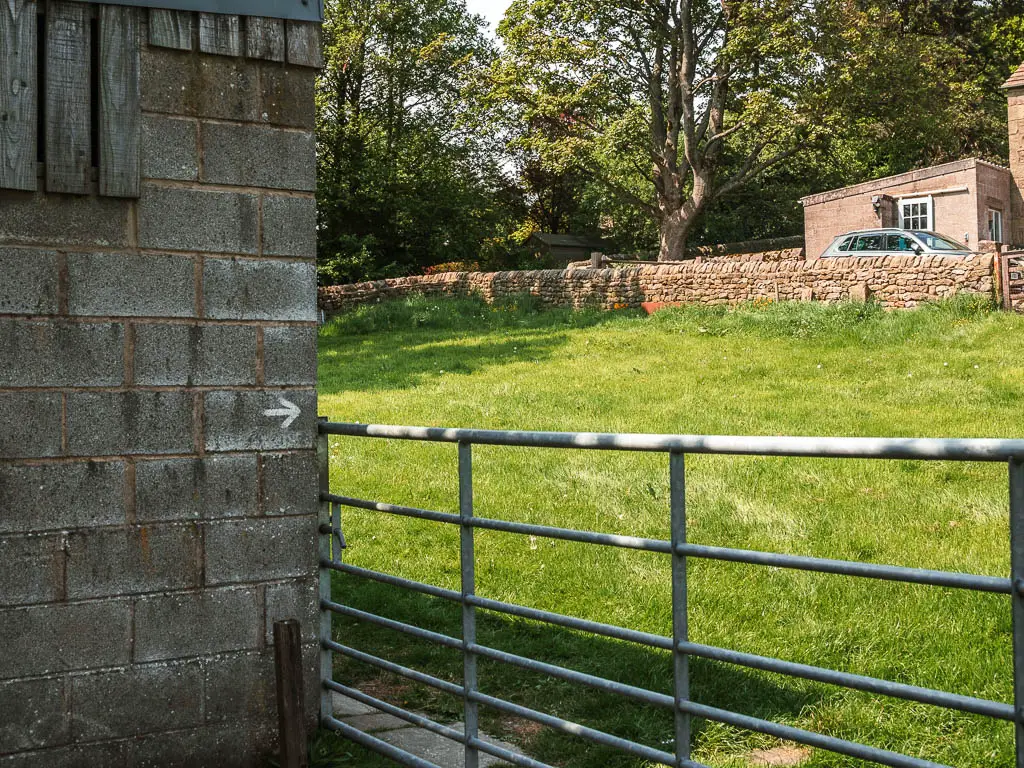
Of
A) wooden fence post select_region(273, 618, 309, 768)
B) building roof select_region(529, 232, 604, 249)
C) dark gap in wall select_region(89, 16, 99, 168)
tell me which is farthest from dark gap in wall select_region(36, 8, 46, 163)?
building roof select_region(529, 232, 604, 249)

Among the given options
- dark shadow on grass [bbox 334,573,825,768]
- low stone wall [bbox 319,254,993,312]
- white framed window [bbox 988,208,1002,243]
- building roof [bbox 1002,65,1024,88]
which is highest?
building roof [bbox 1002,65,1024,88]

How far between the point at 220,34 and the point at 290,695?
2637mm

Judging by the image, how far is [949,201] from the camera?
27.3 m

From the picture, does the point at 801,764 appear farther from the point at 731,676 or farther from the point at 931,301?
the point at 931,301

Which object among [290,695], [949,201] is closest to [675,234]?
[949,201]

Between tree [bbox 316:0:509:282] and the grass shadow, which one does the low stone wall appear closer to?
the grass shadow

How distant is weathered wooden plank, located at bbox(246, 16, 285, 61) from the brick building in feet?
79.5

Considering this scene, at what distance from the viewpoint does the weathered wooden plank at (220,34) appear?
14.4 ft

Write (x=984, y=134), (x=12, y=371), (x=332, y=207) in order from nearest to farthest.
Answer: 1. (x=12, y=371)
2. (x=332, y=207)
3. (x=984, y=134)

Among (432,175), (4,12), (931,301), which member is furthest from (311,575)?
(432,175)

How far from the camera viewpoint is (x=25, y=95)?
4098mm

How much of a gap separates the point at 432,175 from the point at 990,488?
88.6 feet

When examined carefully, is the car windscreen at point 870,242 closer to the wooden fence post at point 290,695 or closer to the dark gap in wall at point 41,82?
the wooden fence post at point 290,695

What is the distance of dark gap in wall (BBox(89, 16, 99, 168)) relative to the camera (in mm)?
4211
